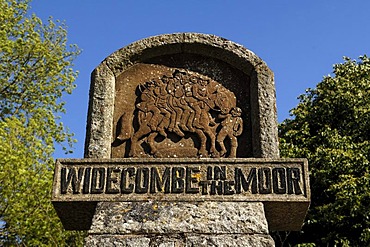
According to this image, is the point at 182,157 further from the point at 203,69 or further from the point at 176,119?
the point at 203,69

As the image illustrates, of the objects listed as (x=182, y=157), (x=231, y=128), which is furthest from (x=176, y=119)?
(x=231, y=128)

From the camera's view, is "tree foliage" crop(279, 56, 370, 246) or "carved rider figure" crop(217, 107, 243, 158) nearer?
"carved rider figure" crop(217, 107, 243, 158)

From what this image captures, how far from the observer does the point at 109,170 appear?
12.5 ft

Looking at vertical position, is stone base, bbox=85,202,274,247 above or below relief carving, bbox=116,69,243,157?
below

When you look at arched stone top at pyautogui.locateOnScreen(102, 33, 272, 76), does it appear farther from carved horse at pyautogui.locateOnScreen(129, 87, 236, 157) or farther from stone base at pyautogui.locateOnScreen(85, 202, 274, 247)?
stone base at pyautogui.locateOnScreen(85, 202, 274, 247)

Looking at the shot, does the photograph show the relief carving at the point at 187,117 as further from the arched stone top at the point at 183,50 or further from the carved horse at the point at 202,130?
the arched stone top at the point at 183,50

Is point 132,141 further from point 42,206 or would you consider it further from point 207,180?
point 42,206

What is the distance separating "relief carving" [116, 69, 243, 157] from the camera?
4.10 m

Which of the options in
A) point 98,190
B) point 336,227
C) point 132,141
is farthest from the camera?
point 336,227

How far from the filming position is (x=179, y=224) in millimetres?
3502

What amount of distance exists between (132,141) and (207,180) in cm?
80

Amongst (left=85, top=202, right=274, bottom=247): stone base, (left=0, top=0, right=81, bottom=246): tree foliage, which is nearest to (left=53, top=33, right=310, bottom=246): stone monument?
(left=85, top=202, right=274, bottom=247): stone base

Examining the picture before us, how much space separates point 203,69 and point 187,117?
58cm

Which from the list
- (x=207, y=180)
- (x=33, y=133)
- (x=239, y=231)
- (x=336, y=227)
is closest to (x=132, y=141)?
(x=207, y=180)
